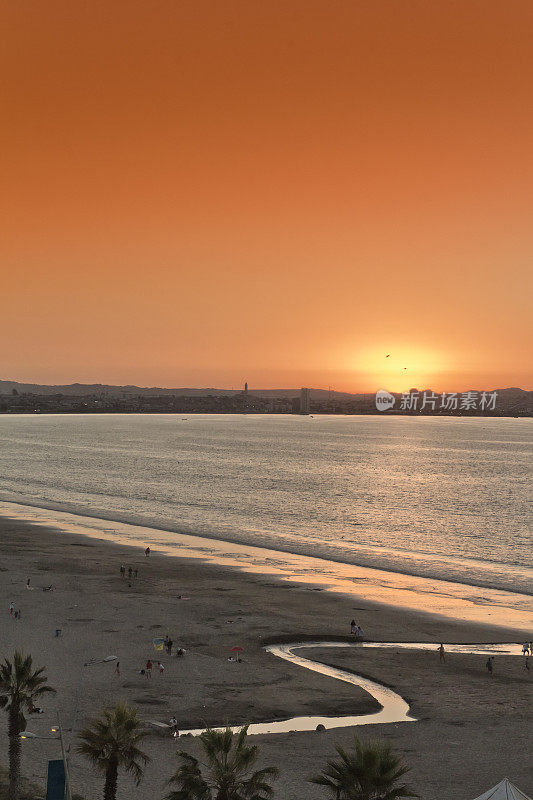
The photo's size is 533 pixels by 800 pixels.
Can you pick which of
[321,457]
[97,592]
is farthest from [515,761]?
[321,457]

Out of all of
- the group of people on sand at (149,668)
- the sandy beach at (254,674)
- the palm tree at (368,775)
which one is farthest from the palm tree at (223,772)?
the group of people on sand at (149,668)

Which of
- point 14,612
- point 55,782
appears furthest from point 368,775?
point 14,612

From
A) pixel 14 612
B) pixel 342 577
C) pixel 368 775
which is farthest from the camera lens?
pixel 342 577

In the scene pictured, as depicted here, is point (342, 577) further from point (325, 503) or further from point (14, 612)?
point (325, 503)

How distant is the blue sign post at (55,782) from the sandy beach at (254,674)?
13.0 ft

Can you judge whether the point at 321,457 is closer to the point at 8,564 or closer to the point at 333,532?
the point at 333,532

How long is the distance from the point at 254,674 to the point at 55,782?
1560 cm

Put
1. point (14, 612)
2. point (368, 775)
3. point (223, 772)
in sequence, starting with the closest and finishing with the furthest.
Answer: point (368, 775)
point (223, 772)
point (14, 612)

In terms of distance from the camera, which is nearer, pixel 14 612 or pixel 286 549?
pixel 14 612

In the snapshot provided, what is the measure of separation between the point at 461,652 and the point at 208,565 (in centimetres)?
2566

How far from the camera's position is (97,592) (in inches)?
1973

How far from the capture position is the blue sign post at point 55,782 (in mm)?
19828

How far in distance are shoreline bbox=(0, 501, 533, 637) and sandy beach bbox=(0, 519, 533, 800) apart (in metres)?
2.05

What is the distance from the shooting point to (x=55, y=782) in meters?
20.1
